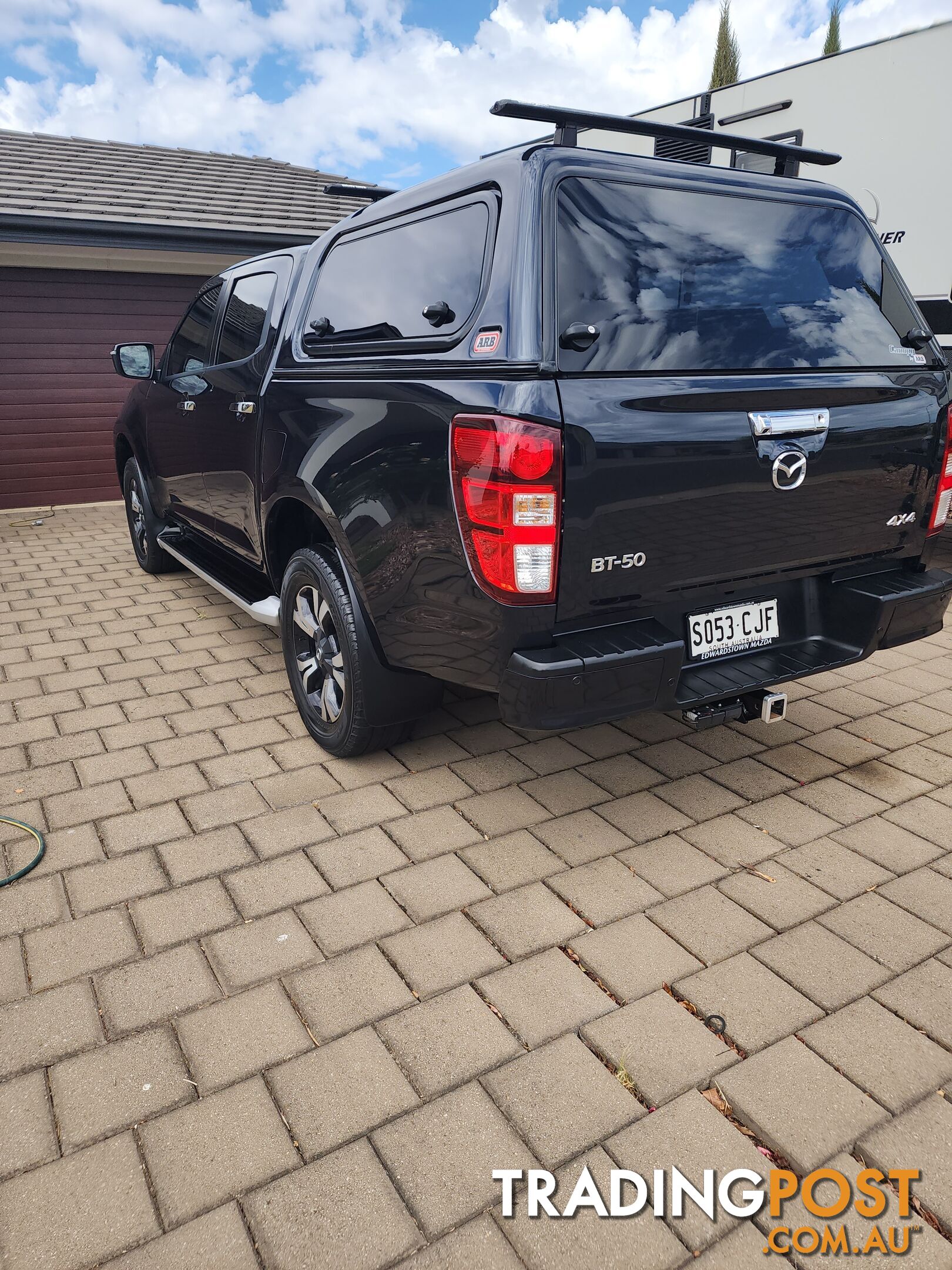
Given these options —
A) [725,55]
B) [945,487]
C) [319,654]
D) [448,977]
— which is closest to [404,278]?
[319,654]

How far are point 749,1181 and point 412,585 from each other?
1770 mm

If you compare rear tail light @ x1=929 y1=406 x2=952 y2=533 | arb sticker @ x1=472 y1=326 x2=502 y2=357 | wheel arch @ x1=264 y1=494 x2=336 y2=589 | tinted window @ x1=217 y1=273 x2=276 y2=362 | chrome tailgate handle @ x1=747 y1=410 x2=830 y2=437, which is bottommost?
wheel arch @ x1=264 y1=494 x2=336 y2=589

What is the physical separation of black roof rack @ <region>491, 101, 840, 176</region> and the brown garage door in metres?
8.53

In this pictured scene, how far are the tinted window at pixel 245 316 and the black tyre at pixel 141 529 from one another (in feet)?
5.97

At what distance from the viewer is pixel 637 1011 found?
2186 mm

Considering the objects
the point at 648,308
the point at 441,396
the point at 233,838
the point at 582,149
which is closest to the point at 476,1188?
the point at 233,838

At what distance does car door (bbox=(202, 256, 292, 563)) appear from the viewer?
389 centimetres

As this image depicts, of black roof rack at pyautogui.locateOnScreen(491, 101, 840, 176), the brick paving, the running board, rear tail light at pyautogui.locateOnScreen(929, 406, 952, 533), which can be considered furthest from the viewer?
the running board

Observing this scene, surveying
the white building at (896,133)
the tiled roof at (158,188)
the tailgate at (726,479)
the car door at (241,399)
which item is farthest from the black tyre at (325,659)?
the tiled roof at (158,188)

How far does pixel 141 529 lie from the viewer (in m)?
6.38

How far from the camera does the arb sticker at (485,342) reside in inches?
95.5

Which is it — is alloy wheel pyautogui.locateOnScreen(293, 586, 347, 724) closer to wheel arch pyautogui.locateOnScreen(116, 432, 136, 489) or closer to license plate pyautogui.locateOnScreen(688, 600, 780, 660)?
license plate pyautogui.locateOnScreen(688, 600, 780, 660)

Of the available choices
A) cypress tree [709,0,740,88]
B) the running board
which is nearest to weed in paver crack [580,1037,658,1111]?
the running board

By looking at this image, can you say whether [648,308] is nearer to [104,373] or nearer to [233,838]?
[233,838]
